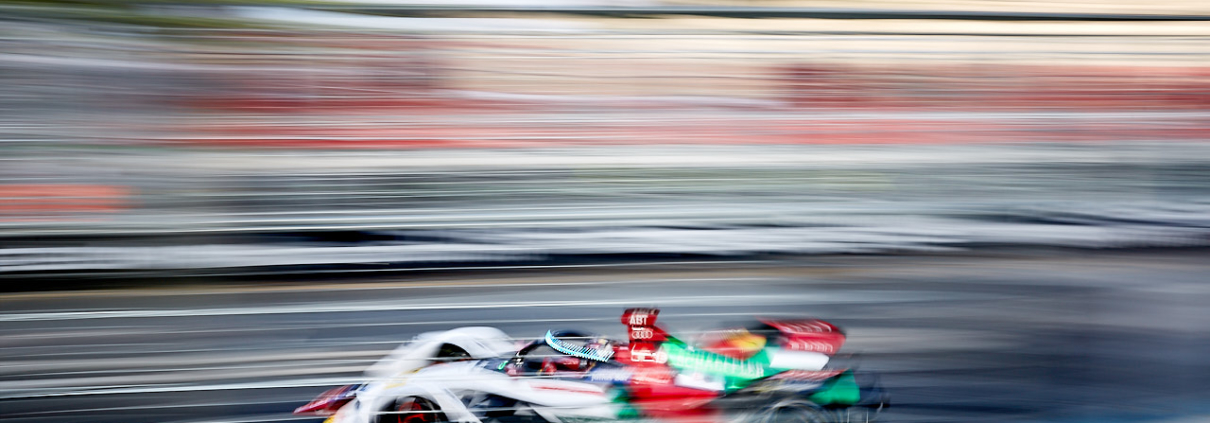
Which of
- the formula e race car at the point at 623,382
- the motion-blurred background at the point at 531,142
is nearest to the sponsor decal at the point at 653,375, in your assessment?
the formula e race car at the point at 623,382

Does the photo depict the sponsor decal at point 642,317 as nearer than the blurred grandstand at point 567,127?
No

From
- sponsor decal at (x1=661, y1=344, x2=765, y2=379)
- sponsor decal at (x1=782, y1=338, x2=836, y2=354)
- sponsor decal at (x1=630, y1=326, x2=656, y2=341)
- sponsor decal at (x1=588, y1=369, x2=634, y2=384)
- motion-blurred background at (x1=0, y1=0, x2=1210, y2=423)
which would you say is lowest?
sponsor decal at (x1=588, y1=369, x2=634, y2=384)

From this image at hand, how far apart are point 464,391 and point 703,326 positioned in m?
0.32

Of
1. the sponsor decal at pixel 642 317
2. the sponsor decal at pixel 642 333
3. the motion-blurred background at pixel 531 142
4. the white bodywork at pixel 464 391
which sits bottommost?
the white bodywork at pixel 464 391

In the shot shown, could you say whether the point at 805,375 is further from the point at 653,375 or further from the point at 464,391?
the point at 464,391

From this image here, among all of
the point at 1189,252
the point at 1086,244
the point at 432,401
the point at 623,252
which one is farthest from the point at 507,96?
the point at 1189,252

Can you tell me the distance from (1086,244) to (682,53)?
0.53 m

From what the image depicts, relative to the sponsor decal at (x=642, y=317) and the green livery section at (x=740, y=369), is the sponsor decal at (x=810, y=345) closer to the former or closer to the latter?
the green livery section at (x=740, y=369)

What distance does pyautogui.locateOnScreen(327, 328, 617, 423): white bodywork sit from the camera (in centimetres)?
65

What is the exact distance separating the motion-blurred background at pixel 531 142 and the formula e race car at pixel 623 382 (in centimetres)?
6

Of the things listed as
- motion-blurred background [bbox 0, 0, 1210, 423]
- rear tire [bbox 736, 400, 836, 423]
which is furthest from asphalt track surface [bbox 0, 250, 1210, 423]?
rear tire [bbox 736, 400, 836, 423]

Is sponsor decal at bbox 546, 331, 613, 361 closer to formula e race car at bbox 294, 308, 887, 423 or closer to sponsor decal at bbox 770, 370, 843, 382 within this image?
formula e race car at bbox 294, 308, 887, 423

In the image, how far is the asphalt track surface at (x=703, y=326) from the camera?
714 millimetres

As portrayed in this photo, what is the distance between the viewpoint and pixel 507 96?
0.61 m
